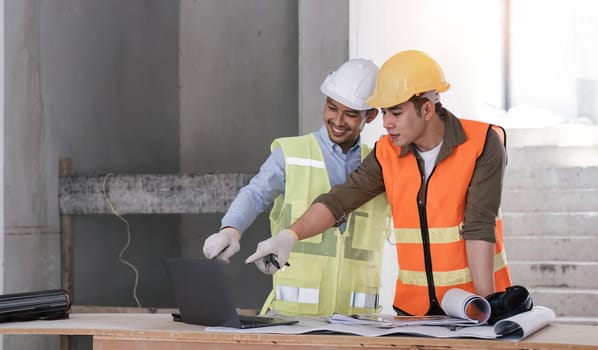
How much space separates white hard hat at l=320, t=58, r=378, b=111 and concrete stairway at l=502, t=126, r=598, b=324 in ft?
9.75

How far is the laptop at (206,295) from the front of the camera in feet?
8.63

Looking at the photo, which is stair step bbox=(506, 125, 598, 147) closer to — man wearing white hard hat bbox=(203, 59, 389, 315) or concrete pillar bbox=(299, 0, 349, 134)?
concrete pillar bbox=(299, 0, 349, 134)

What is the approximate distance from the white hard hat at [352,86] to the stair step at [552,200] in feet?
12.7

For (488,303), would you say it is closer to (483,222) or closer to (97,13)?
(483,222)

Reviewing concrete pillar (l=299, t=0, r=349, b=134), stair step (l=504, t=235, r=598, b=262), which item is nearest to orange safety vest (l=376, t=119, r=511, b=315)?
concrete pillar (l=299, t=0, r=349, b=134)

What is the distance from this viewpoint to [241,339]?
2496 millimetres

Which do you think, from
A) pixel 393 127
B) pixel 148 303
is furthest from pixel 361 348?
pixel 148 303

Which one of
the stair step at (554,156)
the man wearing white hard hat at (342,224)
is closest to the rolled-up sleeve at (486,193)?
the man wearing white hard hat at (342,224)

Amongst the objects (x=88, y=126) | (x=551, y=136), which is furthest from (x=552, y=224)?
(x=88, y=126)

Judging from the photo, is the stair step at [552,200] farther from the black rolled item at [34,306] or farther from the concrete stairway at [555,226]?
the black rolled item at [34,306]

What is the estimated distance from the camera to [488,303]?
255 cm

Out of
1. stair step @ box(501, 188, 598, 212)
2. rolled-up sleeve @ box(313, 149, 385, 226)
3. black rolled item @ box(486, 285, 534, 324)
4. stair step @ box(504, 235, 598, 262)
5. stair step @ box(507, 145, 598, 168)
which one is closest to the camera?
black rolled item @ box(486, 285, 534, 324)

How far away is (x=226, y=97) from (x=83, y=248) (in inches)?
89.1

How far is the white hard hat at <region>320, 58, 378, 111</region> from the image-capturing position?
11.5 ft
